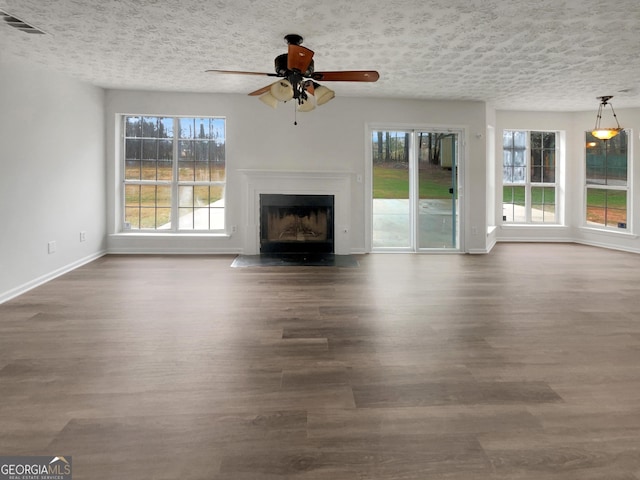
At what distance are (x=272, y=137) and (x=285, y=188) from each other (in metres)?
0.83

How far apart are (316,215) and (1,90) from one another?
4142 mm

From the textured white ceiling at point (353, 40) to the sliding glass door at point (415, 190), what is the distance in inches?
42.2

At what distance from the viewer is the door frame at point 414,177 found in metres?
6.61

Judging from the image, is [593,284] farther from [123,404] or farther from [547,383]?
[123,404]

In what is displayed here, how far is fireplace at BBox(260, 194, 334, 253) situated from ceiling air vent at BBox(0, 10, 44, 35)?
3.45m

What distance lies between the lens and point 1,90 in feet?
12.9

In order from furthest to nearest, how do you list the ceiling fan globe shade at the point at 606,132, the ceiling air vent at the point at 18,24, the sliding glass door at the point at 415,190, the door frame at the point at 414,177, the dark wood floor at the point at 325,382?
the sliding glass door at the point at 415,190, the door frame at the point at 414,177, the ceiling fan globe shade at the point at 606,132, the ceiling air vent at the point at 18,24, the dark wood floor at the point at 325,382

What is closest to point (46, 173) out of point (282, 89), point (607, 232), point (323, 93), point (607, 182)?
Answer: point (282, 89)

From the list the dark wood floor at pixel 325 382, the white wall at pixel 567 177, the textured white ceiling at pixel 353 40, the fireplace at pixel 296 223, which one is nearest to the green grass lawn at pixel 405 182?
the fireplace at pixel 296 223

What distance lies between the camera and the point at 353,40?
13.0 ft

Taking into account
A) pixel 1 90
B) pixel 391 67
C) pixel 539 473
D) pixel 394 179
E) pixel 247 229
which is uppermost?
pixel 391 67

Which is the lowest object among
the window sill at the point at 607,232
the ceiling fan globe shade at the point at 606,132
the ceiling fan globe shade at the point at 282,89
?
the window sill at the point at 607,232

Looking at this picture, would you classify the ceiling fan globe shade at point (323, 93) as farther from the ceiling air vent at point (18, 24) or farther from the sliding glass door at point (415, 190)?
the sliding glass door at point (415, 190)

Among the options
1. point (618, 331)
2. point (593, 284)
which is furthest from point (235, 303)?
point (593, 284)
